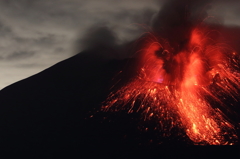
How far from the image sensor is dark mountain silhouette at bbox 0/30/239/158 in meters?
25.9

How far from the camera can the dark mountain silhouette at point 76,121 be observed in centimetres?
2592

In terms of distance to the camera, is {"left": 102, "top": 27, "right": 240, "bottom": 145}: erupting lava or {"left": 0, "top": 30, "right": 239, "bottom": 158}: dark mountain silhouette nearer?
{"left": 0, "top": 30, "right": 239, "bottom": 158}: dark mountain silhouette

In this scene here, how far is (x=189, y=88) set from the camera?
1342 inches

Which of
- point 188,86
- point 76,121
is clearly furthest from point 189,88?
point 76,121

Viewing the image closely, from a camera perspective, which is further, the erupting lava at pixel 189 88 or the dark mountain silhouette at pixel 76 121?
the erupting lava at pixel 189 88

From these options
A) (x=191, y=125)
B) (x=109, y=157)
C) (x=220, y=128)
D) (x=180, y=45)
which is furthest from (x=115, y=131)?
(x=180, y=45)

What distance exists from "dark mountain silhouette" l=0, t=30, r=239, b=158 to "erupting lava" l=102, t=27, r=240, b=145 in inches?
72.2

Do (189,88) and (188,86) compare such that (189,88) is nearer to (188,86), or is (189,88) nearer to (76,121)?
(188,86)

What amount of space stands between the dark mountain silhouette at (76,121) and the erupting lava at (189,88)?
6.01ft

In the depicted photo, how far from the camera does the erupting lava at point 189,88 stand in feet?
91.1

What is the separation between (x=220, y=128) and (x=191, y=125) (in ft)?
9.97

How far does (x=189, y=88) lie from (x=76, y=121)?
52.9 ft

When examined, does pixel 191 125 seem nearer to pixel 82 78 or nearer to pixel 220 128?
pixel 220 128

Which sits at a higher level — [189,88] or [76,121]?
[189,88]
